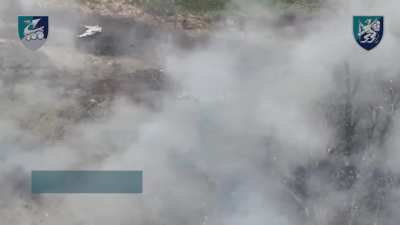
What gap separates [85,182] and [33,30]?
1080cm

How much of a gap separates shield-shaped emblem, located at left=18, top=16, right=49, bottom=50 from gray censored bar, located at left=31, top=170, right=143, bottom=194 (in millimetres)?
9006

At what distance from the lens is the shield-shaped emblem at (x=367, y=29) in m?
35.5

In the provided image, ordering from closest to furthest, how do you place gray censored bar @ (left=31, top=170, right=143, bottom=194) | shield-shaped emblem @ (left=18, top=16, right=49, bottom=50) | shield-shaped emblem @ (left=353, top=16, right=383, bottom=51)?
gray censored bar @ (left=31, top=170, right=143, bottom=194) < shield-shaped emblem @ (left=18, top=16, right=49, bottom=50) < shield-shaped emblem @ (left=353, top=16, right=383, bottom=51)

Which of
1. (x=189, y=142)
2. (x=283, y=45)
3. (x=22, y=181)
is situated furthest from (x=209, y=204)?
(x=283, y=45)

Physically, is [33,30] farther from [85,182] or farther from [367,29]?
[367,29]

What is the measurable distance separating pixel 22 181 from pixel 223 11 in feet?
59.2

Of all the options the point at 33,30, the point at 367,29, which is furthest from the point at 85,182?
the point at 367,29

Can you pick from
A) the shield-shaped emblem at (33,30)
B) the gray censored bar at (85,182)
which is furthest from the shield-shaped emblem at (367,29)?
the shield-shaped emblem at (33,30)

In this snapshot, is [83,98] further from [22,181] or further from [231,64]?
[231,64]

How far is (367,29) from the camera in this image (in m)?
35.6

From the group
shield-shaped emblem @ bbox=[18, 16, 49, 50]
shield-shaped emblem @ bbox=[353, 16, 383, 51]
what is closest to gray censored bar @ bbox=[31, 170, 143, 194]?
shield-shaped emblem @ bbox=[18, 16, 49, 50]

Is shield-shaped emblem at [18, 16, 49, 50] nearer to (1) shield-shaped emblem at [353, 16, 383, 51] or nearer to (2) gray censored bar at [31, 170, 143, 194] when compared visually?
(2) gray censored bar at [31, 170, 143, 194]

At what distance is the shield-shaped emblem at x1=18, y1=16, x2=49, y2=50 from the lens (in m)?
35.1

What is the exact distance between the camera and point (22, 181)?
1244 inches
